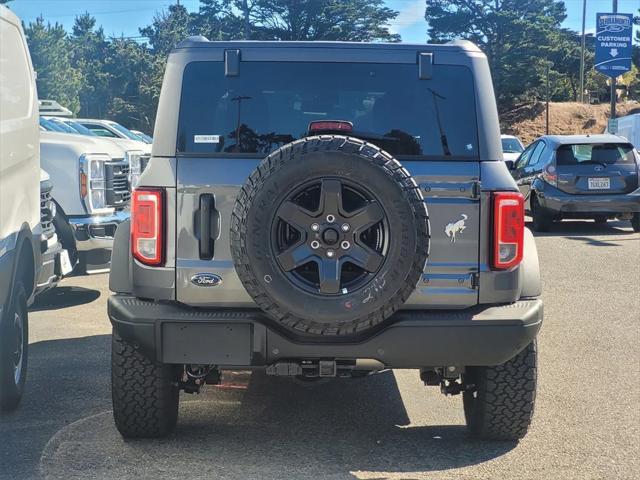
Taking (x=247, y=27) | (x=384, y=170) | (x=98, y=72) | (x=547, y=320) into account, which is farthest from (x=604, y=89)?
Result: (x=384, y=170)

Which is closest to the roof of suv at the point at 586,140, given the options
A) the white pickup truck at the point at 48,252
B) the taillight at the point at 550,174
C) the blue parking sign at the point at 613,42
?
the taillight at the point at 550,174

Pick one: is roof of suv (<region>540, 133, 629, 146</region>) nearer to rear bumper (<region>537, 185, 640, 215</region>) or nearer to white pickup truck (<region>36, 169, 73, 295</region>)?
rear bumper (<region>537, 185, 640, 215</region>)

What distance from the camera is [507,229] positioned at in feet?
12.9

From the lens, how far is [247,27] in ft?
194

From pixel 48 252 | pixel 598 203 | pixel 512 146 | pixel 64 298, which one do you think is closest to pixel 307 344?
pixel 48 252

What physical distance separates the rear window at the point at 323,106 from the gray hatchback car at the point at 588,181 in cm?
984

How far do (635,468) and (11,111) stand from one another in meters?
3.83

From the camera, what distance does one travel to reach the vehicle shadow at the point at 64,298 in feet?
26.5

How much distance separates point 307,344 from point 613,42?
26759 millimetres

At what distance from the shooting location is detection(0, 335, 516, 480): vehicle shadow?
13.3 feet

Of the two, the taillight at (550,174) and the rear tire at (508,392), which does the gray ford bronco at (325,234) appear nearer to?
the rear tire at (508,392)

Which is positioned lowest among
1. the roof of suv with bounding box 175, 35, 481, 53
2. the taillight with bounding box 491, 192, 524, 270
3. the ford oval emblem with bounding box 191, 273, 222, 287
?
the ford oval emblem with bounding box 191, 273, 222, 287

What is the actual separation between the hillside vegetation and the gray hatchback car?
42.2 meters

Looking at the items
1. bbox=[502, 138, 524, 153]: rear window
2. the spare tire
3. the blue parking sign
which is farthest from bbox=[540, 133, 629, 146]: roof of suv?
the blue parking sign
